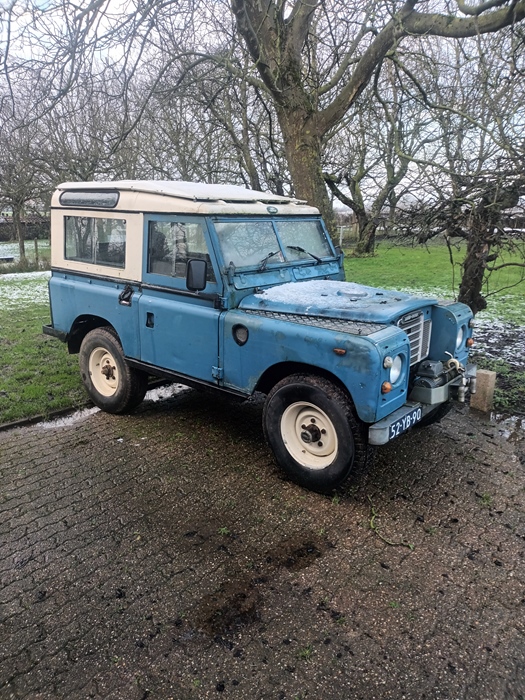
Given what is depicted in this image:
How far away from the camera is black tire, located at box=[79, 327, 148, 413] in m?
5.06

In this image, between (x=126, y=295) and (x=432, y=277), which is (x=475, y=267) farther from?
(x=432, y=277)

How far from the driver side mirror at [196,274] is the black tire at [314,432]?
104 centimetres

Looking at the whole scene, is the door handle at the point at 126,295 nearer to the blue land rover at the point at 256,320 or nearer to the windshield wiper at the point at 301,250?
the blue land rover at the point at 256,320

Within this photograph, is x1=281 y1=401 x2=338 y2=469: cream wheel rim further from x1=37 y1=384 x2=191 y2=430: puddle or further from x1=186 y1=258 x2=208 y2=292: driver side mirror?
x1=37 y1=384 x2=191 y2=430: puddle

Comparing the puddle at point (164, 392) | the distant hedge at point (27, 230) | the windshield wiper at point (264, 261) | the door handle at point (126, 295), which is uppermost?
the distant hedge at point (27, 230)

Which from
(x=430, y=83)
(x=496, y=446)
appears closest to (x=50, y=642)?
(x=496, y=446)

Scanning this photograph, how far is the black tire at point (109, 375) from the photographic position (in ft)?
16.6

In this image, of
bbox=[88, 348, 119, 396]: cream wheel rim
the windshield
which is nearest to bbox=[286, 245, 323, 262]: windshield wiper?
the windshield

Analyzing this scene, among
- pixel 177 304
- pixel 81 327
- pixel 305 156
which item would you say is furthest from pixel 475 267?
pixel 81 327

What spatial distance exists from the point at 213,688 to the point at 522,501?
2727 millimetres

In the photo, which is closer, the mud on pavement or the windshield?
the mud on pavement

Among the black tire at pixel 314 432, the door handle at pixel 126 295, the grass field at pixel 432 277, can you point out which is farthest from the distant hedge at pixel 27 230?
the black tire at pixel 314 432

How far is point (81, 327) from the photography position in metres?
5.56

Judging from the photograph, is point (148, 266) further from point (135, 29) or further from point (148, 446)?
point (135, 29)
